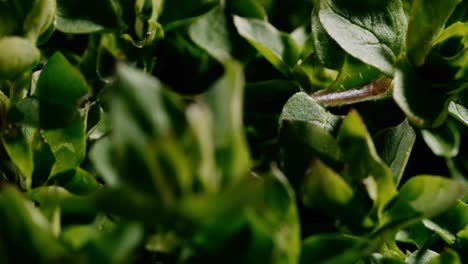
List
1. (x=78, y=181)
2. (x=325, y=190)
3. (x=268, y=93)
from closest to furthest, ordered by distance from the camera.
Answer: (x=325, y=190), (x=78, y=181), (x=268, y=93)

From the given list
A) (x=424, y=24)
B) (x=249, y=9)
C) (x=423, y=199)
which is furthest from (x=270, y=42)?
(x=423, y=199)

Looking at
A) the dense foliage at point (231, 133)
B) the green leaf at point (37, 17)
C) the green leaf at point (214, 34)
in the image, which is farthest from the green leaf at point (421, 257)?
the green leaf at point (37, 17)

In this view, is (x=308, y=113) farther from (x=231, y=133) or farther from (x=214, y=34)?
(x=231, y=133)

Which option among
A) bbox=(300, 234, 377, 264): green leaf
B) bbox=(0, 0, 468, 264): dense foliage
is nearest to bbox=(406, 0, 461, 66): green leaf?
bbox=(0, 0, 468, 264): dense foliage

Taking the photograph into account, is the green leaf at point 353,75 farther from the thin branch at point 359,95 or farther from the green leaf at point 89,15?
the green leaf at point 89,15

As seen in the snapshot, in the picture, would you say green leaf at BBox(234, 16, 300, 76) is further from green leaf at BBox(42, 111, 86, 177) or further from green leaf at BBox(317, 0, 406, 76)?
green leaf at BBox(42, 111, 86, 177)

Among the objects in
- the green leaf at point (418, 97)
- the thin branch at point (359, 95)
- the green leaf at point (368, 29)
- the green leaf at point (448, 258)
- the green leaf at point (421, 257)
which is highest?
the green leaf at point (368, 29)

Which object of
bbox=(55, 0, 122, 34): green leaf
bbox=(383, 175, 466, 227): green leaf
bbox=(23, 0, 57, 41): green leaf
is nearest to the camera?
bbox=(383, 175, 466, 227): green leaf
